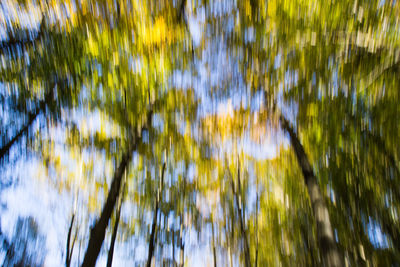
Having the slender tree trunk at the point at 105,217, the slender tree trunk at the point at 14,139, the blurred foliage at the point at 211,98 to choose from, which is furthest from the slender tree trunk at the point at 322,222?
the slender tree trunk at the point at 14,139

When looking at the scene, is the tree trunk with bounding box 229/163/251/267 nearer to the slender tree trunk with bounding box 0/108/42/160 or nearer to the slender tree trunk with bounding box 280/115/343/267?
the slender tree trunk with bounding box 280/115/343/267

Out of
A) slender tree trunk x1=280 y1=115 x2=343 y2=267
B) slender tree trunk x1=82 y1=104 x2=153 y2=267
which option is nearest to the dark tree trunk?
slender tree trunk x1=82 y1=104 x2=153 y2=267

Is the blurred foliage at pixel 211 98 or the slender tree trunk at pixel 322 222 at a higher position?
the blurred foliage at pixel 211 98

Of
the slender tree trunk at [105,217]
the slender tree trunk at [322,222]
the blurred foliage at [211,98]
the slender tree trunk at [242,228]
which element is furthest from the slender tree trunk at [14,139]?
the slender tree trunk at [242,228]

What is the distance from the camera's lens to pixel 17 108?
7.08m

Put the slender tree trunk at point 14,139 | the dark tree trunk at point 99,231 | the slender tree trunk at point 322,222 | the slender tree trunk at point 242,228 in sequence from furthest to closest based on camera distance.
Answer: the slender tree trunk at point 242,228 < the slender tree trunk at point 14,139 < the dark tree trunk at point 99,231 < the slender tree trunk at point 322,222

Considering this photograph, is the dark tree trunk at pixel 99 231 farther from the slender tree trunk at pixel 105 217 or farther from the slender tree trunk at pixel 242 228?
the slender tree trunk at pixel 242 228

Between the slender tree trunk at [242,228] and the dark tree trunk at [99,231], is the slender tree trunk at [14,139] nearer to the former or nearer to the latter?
the dark tree trunk at [99,231]

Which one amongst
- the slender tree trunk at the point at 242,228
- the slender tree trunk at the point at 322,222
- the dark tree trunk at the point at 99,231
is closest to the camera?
the slender tree trunk at the point at 322,222

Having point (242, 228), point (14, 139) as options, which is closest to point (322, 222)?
point (242, 228)

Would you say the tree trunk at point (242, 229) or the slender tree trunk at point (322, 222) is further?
the tree trunk at point (242, 229)

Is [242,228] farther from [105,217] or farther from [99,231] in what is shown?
[99,231]

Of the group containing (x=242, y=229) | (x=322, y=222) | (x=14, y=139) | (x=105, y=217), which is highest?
(x=14, y=139)

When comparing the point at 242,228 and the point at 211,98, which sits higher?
the point at 211,98
